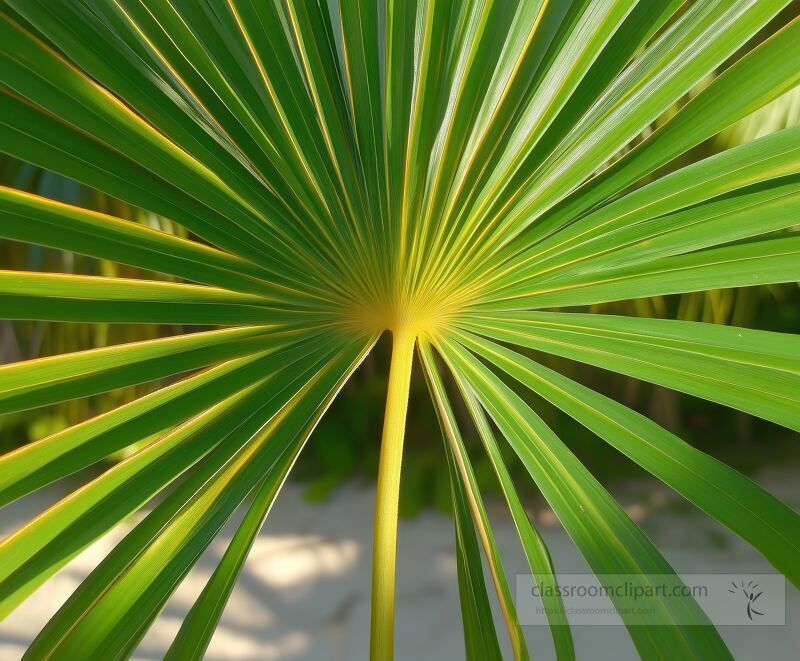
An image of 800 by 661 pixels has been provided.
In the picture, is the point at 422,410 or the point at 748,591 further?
the point at 422,410

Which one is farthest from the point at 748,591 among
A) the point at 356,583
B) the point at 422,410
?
the point at 422,410

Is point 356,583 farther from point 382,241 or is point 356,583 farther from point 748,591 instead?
point 382,241

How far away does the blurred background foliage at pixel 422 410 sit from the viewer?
2.03 metres

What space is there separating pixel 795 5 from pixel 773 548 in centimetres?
167

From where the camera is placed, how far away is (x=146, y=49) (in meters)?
0.57

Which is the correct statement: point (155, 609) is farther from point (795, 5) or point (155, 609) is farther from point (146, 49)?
point (795, 5)

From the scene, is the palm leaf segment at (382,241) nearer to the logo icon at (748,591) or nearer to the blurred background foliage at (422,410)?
the logo icon at (748,591)

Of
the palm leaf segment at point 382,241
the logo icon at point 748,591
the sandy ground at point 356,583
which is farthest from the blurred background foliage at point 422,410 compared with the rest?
the palm leaf segment at point 382,241

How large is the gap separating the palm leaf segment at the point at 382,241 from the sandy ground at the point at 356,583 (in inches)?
→ 54.0

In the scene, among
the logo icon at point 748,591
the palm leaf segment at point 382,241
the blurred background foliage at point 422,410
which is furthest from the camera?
the blurred background foliage at point 422,410

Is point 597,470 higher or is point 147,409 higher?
point 147,409

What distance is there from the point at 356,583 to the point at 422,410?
77 cm

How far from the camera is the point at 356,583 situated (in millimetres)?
2131

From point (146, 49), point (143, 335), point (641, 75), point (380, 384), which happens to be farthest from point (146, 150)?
point (380, 384)
